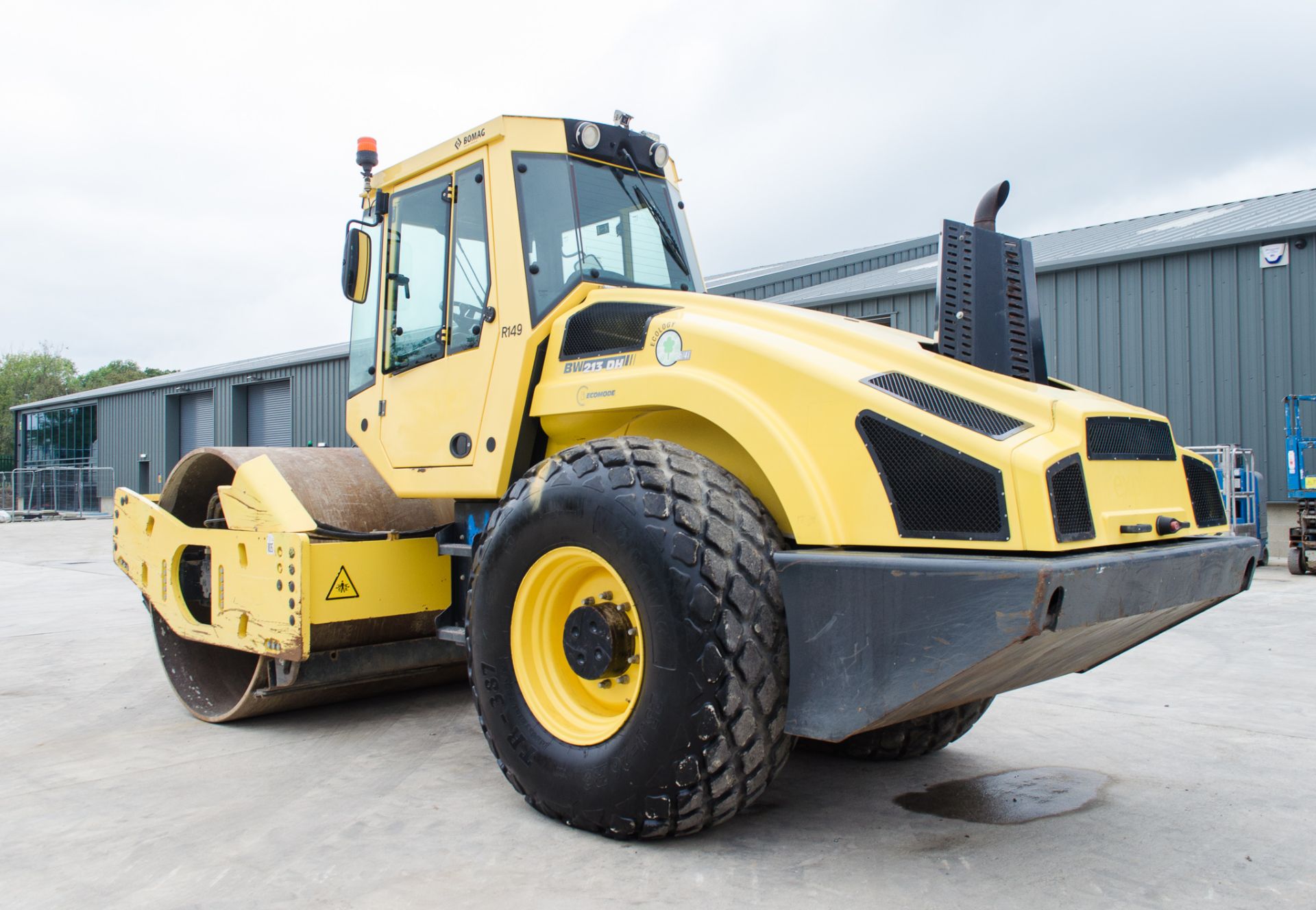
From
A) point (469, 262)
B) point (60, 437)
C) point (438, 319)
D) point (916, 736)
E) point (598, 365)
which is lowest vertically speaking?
point (916, 736)

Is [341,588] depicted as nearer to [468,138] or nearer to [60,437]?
[468,138]

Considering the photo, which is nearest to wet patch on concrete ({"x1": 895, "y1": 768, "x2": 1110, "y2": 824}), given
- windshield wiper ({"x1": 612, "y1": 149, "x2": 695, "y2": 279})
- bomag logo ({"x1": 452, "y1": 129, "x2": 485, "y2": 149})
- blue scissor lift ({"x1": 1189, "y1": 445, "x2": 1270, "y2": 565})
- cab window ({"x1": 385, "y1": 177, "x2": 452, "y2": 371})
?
windshield wiper ({"x1": 612, "y1": 149, "x2": 695, "y2": 279})

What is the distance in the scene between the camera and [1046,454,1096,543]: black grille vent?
2.80 m

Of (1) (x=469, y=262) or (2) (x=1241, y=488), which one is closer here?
(1) (x=469, y=262)

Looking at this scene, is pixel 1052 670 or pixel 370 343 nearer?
pixel 1052 670

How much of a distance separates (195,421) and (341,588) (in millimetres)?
30311

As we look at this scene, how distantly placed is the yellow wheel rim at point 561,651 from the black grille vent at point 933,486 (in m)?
0.96

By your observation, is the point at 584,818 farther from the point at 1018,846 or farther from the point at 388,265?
the point at 388,265

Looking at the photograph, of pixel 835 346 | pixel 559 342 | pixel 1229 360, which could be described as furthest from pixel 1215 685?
pixel 1229 360

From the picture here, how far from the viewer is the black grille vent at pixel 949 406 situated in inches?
116

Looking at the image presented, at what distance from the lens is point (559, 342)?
403 cm

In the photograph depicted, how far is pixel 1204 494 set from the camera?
3.65 meters

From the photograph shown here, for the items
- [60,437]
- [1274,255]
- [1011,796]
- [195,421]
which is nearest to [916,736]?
[1011,796]

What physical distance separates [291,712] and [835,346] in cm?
369
